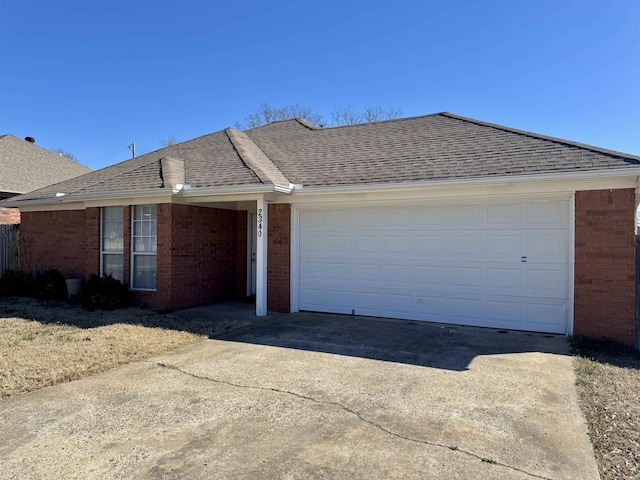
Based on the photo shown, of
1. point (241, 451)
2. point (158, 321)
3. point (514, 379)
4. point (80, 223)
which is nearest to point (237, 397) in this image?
point (241, 451)

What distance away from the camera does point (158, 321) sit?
346 inches

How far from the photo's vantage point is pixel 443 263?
8.71 metres

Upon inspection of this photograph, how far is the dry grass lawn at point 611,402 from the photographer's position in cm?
351

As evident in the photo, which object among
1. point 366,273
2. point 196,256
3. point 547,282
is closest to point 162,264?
point 196,256

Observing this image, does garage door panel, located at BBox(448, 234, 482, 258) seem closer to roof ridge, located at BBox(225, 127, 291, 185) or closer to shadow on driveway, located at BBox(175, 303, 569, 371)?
shadow on driveway, located at BBox(175, 303, 569, 371)

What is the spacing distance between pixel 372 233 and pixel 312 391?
488 centimetres

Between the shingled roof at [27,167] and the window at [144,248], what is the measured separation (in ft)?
30.3

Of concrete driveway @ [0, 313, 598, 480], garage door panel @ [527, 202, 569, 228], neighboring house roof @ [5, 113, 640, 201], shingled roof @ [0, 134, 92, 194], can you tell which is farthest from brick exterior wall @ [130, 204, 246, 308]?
shingled roof @ [0, 134, 92, 194]

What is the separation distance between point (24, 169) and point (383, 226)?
54.2 ft

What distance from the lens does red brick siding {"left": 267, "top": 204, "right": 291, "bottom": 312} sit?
9984 mm

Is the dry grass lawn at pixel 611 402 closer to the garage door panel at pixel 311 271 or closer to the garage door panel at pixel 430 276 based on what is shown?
the garage door panel at pixel 430 276

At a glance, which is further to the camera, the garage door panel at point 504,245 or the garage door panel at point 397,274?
the garage door panel at point 397,274

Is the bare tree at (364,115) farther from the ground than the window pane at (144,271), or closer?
farther from the ground

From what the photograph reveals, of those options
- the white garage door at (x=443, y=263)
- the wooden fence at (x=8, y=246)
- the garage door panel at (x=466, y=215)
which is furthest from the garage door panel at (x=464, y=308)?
the wooden fence at (x=8, y=246)
